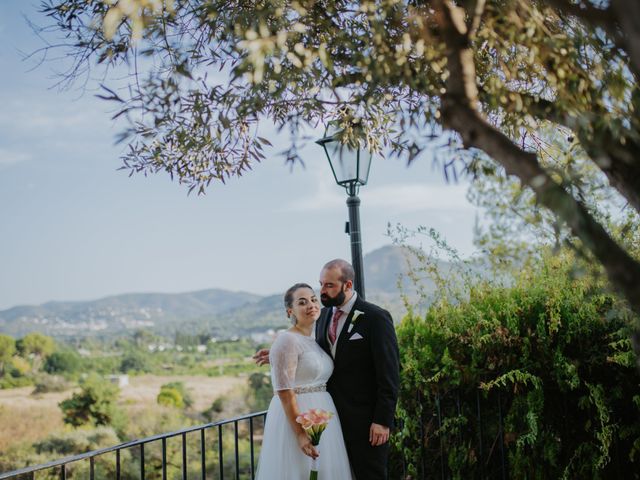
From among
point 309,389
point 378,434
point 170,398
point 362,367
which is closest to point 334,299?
point 362,367

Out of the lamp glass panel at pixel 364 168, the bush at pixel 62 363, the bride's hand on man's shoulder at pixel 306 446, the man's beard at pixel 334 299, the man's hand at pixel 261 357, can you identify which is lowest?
the bush at pixel 62 363

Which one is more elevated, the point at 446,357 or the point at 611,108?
the point at 611,108

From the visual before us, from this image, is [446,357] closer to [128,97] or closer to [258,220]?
[128,97]

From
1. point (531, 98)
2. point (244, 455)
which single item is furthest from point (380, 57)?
point (244, 455)

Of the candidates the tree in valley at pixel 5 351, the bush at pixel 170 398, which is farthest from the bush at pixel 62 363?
the bush at pixel 170 398

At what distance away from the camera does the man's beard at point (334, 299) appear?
3.66 meters

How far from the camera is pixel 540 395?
398cm

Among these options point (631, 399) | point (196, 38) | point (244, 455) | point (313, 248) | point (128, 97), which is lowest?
point (244, 455)

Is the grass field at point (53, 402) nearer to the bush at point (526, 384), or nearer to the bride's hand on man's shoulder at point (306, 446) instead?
the bush at point (526, 384)

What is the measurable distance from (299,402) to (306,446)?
0.22 m

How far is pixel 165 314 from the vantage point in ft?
338

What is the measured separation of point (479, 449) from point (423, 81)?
2.90m

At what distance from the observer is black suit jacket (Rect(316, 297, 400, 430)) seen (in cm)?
353

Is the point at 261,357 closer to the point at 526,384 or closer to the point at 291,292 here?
the point at 291,292
